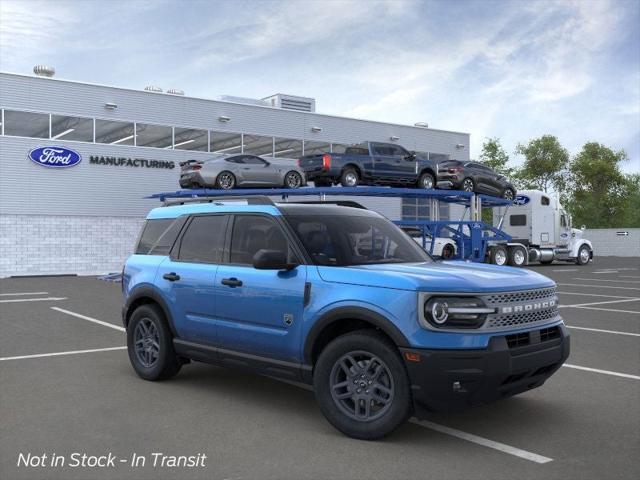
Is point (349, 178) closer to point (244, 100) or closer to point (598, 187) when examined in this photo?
point (244, 100)

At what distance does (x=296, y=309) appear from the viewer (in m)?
5.34

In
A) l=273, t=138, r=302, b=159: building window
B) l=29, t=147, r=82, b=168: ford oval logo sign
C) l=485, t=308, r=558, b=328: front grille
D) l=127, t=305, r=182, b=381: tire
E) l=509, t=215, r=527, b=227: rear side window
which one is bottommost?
l=127, t=305, r=182, b=381: tire

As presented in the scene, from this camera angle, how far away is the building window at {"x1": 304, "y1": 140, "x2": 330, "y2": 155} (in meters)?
34.9

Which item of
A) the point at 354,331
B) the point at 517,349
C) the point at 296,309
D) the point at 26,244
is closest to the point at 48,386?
the point at 296,309

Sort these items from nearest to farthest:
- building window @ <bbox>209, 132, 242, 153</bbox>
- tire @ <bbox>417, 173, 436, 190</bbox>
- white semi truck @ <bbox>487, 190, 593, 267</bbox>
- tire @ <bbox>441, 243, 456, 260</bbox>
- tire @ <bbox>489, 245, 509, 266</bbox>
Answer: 1. tire @ <bbox>417, 173, 436, 190</bbox>
2. tire @ <bbox>441, 243, 456, 260</bbox>
3. tire @ <bbox>489, 245, 509, 266</bbox>
4. white semi truck @ <bbox>487, 190, 593, 267</bbox>
5. building window @ <bbox>209, 132, 242, 153</bbox>

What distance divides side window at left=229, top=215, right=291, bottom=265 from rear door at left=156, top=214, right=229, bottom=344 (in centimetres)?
18

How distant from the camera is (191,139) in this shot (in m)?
31.2

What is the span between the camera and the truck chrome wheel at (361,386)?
482 centimetres

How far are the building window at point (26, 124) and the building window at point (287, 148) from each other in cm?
1099

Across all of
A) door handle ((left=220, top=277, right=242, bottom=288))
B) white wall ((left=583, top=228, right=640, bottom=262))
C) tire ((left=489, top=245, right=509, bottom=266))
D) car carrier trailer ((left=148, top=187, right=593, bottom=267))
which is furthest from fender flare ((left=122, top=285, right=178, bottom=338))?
white wall ((left=583, top=228, right=640, bottom=262))

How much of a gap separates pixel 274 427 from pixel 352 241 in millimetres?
1687

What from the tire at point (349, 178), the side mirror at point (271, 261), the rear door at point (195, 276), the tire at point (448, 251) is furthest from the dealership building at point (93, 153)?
the side mirror at point (271, 261)

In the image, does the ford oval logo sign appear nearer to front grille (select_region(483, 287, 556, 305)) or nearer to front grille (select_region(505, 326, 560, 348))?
front grille (select_region(483, 287, 556, 305))

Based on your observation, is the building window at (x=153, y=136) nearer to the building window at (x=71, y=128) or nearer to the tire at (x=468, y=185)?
the building window at (x=71, y=128)
